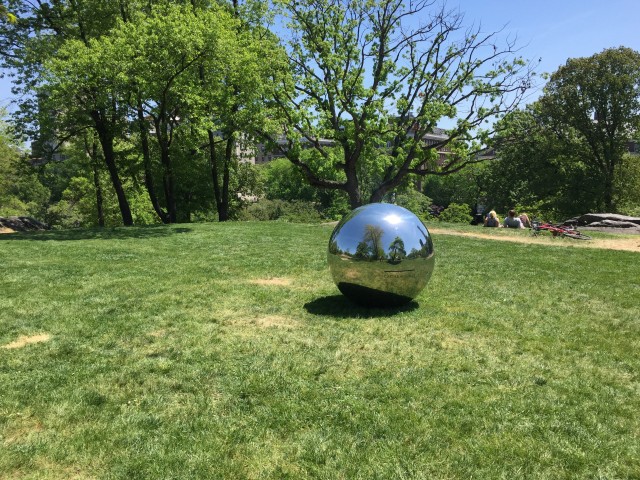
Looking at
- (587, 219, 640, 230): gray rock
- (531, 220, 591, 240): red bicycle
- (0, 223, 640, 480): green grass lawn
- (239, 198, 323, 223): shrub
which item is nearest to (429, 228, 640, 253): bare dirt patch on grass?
(531, 220, 591, 240): red bicycle

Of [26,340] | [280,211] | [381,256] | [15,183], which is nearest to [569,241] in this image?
[381,256]

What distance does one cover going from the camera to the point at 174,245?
15.4 meters

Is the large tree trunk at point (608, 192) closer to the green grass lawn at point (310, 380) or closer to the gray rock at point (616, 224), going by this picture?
the gray rock at point (616, 224)

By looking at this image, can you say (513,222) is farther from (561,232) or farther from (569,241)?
(569,241)

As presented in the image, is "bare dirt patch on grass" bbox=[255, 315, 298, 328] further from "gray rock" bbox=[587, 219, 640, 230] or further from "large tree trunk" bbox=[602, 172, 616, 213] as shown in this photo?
"large tree trunk" bbox=[602, 172, 616, 213]

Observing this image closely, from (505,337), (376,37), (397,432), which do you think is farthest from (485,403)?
(376,37)

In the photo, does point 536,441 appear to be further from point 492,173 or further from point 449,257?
point 492,173

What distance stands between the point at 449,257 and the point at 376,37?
1633cm

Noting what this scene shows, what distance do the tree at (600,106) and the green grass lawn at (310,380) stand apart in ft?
109

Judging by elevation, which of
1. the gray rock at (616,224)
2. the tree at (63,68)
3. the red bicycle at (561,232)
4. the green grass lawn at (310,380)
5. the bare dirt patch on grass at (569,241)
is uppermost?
the tree at (63,68)

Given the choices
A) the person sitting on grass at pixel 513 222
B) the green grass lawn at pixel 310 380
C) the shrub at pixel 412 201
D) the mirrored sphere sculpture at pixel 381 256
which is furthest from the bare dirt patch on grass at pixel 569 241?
the shrub at pixel 412 201

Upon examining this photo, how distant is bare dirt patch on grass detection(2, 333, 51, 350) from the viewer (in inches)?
233

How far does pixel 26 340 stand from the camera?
6.14m

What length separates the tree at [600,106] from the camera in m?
35.8
